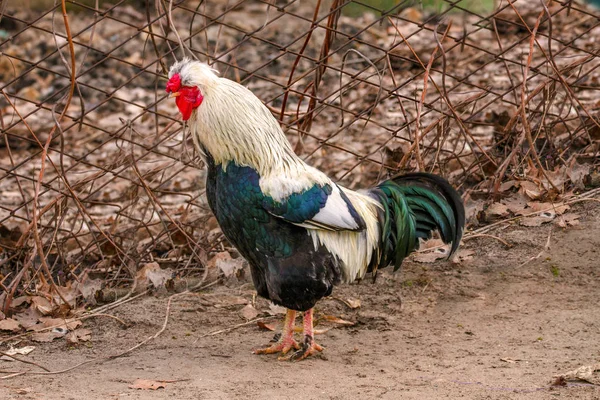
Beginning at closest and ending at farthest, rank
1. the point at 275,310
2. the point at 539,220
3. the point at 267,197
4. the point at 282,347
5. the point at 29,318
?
the point at 267,197
the point at 282,347
the point at 29,318
the point at 275,310
the point at 539,220

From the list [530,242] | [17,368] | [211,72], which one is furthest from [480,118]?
[17,368]

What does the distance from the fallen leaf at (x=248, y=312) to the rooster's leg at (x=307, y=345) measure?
0.60m

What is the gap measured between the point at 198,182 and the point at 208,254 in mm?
1392

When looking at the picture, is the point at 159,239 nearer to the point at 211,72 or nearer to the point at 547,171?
the point at 211,72

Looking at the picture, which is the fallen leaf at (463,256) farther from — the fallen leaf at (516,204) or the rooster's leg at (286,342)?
the rooster's leg at (286,342)

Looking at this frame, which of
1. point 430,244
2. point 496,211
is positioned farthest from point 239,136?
point 496,211

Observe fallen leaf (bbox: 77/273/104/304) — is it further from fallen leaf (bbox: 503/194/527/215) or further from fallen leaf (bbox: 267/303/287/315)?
fallen leaf (bbox: 503/194/527/215)

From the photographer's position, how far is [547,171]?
5.65 metres

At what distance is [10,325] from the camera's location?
15.0ft

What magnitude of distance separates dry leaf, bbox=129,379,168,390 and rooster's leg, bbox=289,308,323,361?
2.38 ft

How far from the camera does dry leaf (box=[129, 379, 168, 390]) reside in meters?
3.68

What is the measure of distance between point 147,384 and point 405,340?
1376 millimetres

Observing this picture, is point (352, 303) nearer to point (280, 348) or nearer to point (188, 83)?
point (280, 348)

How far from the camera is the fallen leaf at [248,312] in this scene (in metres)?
4.77
